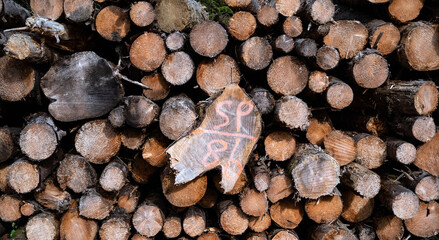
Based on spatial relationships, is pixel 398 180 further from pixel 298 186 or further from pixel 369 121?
pixel 298 186

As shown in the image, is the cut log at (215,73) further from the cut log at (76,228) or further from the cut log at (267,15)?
the cut log at (76,228)

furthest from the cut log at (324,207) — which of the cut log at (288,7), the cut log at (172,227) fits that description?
the cut log at (288,7)

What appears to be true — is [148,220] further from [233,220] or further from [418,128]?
[418,128]

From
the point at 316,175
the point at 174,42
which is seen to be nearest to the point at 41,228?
the point at 174,42

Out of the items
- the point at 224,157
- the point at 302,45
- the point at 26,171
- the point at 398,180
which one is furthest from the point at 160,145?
the point at 398,180

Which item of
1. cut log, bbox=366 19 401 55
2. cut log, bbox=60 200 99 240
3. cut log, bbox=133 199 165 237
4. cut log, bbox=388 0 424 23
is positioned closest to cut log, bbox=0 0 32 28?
cut log, bbox=60 200 99 240
